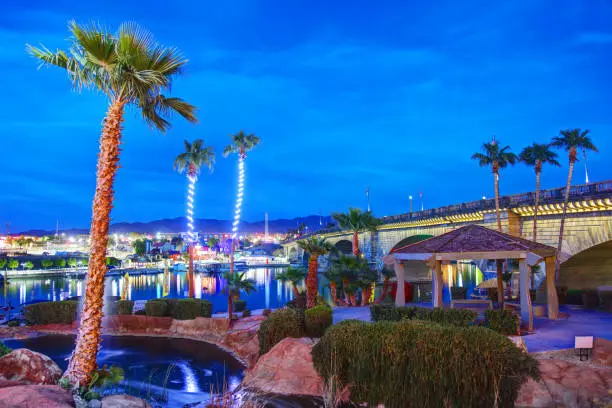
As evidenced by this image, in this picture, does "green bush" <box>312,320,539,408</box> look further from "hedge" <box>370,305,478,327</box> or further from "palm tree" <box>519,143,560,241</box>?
"palm tree" <box>519,143,560,241</box>

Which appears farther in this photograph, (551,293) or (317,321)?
(551,293)

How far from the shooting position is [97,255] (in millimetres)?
11766

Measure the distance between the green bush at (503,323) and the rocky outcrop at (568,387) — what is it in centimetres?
339

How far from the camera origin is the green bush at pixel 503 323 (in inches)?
605

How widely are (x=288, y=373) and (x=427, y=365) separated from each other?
4966mm

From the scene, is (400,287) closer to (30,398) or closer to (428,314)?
(428,314)

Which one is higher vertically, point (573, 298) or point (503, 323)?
point (503, 323)

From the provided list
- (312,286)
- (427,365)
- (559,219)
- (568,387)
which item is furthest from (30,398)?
(559,219)

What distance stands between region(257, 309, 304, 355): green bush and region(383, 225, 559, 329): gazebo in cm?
455

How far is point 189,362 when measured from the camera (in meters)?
19.4

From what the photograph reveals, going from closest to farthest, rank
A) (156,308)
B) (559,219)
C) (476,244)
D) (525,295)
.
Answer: (525,295)
(476,244)
(156,308)
(559,219)

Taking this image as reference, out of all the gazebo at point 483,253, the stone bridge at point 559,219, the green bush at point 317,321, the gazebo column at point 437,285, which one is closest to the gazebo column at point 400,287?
the gazebo at point 483,253

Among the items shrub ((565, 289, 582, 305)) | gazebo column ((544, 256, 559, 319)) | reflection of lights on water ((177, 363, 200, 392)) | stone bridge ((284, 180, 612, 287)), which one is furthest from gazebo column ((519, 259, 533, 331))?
reflection of lights on water ((177, 363, 200, 392))

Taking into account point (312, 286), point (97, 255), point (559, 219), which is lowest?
point (312, 286)
